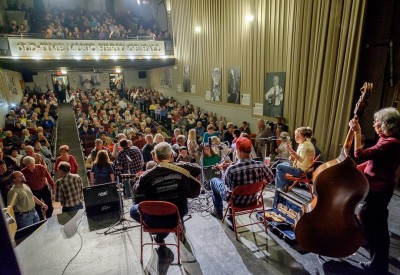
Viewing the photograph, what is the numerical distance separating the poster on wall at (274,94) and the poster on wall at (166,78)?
8899mm

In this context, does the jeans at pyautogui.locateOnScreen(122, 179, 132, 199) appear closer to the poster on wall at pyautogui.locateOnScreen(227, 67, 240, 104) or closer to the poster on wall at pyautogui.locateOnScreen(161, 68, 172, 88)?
the poster on wall at pyautogui.locateOnScreen(227, 67, 240, 104)

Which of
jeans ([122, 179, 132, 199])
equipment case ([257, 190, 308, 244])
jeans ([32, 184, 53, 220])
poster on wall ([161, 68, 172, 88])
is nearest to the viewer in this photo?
equipment case ([257, 190, 308, 244])

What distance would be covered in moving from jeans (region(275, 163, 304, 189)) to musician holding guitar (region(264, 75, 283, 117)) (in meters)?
2.77

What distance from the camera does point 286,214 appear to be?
→ 309 cm

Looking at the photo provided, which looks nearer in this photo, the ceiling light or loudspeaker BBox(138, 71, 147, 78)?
the ceiling light

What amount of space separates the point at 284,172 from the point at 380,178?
5.82 feet

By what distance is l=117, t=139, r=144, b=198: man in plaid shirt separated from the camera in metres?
4.16

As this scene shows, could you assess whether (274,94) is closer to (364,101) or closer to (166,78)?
(364,101)

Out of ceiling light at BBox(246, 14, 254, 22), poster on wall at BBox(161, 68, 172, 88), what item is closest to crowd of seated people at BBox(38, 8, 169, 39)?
poster on wall at BBox(161, 68, 172, 88)

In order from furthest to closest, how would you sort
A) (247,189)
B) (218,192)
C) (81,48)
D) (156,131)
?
(81,48)
(156,131)
(218,192)
(247,189)

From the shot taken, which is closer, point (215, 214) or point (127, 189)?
point (215, 214)

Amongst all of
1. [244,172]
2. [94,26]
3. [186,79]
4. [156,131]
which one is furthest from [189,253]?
[94,26]

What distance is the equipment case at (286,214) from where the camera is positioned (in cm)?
286

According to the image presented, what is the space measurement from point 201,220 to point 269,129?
10.9 feet
